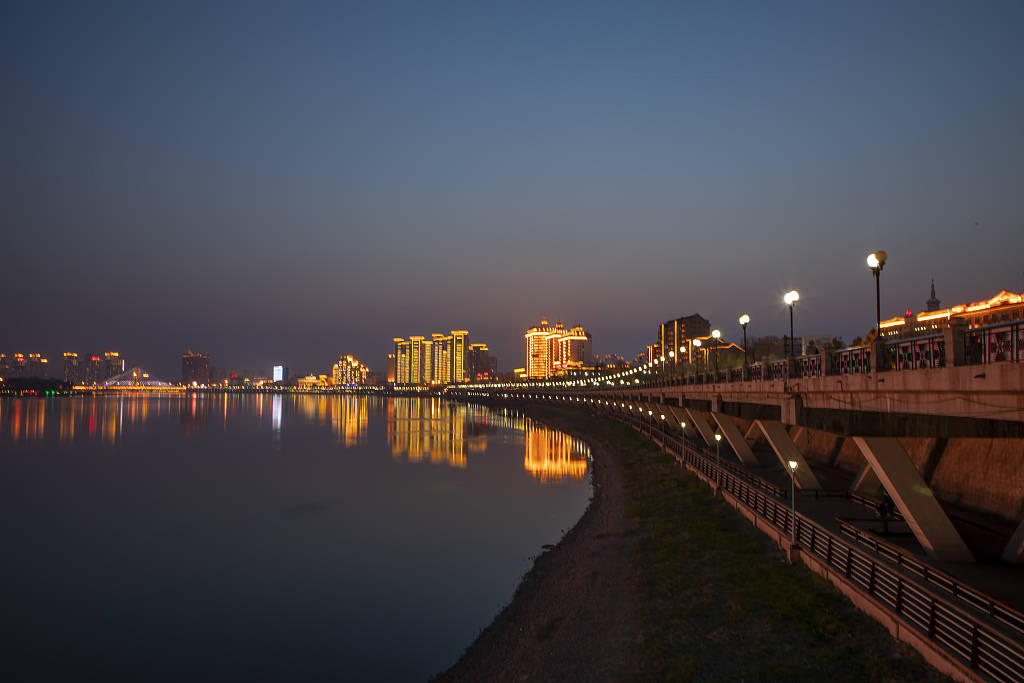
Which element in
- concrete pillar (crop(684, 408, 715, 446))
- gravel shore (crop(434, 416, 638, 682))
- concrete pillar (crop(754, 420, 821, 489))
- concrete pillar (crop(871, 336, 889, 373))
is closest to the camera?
concrete pillar (crop(871, 336, 889, 373))

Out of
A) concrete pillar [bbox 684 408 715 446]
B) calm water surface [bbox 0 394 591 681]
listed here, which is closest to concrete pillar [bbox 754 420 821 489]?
calm water surface [bbox 0 394 591 681]

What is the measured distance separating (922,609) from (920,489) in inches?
192

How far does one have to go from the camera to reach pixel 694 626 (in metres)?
14.4

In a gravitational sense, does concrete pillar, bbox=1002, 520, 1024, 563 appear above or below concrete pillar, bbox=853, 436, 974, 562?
below

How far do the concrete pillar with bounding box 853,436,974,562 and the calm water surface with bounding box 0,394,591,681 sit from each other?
12818 millimetres

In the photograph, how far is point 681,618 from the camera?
14836 millimetres

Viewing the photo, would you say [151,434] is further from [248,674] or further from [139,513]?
[248,674]

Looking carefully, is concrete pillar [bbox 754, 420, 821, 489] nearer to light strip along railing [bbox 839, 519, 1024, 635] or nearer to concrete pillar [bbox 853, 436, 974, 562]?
light strip along railing [bbox 839, 519, 1024, 635]

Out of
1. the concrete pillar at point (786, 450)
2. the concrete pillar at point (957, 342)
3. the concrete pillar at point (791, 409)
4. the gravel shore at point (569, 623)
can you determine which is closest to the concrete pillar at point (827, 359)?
the concrete pillar at point (791, 409)

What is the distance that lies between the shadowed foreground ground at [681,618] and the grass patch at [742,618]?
0.03 metres

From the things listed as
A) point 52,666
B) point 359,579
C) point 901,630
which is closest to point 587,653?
point 901,630

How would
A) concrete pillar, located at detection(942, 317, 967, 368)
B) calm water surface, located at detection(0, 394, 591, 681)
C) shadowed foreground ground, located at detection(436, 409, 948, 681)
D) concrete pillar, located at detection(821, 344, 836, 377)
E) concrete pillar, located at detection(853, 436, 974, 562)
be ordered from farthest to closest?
calm water surface, located at detection(0, 394, 591, 681), concrete pillar, located at detection(821, 344, 836, 377), concrete pillar, located at detection(853, 436, 974, 562), shadowed foreground ground, located at detection(436, 409, 948, 681), concrete pillar, located at detection(942, 317, 967, 368)

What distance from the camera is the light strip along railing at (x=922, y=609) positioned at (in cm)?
923

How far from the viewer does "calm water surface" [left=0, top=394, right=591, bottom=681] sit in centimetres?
1858
